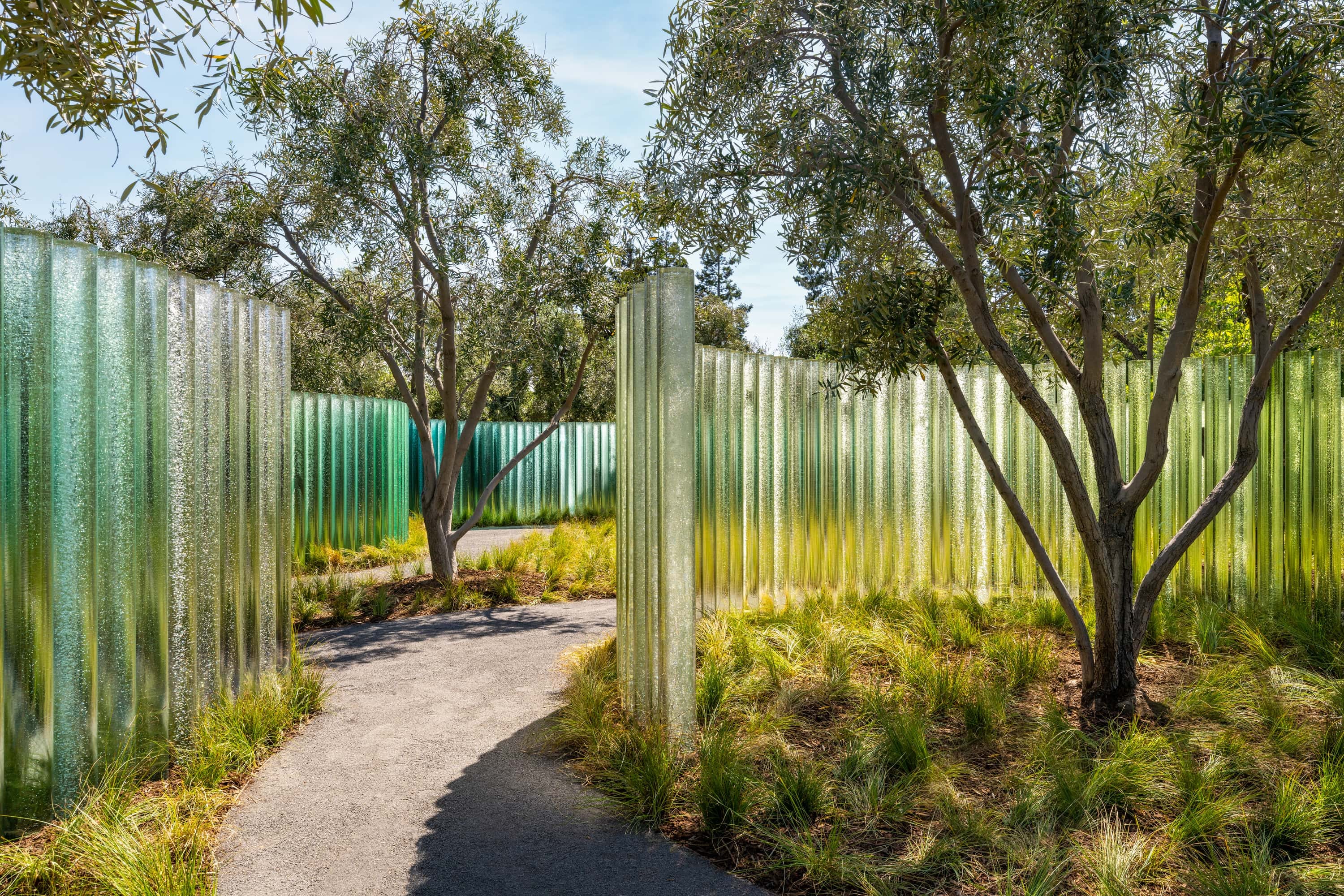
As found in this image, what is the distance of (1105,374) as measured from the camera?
6.91 meters

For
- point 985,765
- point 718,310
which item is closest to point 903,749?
point 985,765

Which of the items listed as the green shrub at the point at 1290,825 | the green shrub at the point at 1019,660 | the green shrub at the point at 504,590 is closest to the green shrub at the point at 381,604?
the green shrub at the point at 504,590

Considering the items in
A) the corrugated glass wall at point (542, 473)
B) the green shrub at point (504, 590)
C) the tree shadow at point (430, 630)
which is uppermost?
the corrugated glass wall at point (542, 473)

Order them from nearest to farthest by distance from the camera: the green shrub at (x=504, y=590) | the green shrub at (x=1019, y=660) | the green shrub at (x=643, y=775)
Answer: the green shrub at (x=643, y=775)
the green shrub at (x=1019, y=660)
the green shrub at (x=504, y=590)

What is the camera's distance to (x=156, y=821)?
3.08m

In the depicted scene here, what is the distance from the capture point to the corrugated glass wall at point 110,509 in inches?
118

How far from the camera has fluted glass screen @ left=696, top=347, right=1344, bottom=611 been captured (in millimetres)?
6223

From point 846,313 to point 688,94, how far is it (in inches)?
57.4

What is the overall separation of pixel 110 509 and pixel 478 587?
5.08m

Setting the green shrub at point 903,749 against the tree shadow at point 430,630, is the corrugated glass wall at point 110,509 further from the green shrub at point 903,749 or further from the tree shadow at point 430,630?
the green shrub at point 903,749

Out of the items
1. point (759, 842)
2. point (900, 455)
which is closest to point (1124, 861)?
point (759, 842)

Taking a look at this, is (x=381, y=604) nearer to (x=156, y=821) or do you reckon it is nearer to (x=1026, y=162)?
(x=156, y=821)

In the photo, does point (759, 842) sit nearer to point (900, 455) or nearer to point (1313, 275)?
point (900, 455)

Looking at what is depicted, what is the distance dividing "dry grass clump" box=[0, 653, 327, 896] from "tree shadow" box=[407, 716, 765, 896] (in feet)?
2.64
